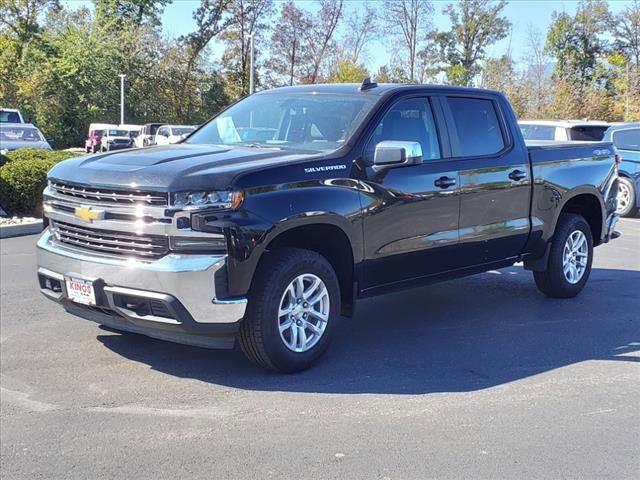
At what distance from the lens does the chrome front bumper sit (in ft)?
14.1

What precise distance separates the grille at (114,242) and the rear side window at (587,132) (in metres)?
11.6

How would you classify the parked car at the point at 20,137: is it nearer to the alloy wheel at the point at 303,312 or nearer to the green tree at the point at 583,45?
the alloy wheel at the point at 303,312

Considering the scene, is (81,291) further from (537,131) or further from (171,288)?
(537,131)

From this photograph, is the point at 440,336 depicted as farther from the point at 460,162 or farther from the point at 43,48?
the point at 43,48

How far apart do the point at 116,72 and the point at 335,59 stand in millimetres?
16014

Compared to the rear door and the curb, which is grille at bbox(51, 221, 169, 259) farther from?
the curb

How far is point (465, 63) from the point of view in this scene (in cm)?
5750

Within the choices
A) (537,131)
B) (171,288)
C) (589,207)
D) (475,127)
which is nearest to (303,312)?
(171,288)

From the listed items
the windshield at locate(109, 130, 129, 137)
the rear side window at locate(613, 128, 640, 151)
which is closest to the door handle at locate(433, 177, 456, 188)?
the rear side window at locate(613, 128, 640, 151)

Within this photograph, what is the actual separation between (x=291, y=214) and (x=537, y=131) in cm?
1136

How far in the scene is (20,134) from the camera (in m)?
19.5

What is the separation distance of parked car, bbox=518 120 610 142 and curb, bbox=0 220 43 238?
9.21 m

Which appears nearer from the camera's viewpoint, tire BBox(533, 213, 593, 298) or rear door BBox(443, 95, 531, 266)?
rear door BBox(443, 95, 531, 266)

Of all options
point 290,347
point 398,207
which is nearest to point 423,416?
point 290,347
